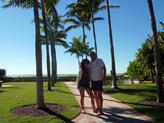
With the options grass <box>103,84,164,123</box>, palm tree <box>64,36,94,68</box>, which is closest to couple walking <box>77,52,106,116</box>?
grass <box>103,84,164,123</box>

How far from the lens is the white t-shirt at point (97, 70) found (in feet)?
15.5

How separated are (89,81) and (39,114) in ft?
6.56

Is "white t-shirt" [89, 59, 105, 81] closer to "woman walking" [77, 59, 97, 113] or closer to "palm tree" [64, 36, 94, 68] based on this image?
"woman walking" [77, 59, 97, 113]

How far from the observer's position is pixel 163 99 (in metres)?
6.16

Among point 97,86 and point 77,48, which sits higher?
point 77,48

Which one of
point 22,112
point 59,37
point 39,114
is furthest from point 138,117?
point 59,37

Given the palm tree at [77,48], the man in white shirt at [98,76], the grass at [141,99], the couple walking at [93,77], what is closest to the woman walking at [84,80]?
the couple walking at [93,77]

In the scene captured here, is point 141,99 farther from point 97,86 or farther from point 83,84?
point 83,84

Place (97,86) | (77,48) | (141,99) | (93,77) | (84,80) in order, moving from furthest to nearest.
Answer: (77,48) < (141,99) < (84,80) < (93,77) < (97,86)

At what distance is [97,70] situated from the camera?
15.5 ft

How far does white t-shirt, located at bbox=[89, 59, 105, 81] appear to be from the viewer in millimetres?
4730

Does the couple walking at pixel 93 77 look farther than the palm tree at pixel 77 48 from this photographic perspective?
No

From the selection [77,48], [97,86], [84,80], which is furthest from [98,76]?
[77,48]

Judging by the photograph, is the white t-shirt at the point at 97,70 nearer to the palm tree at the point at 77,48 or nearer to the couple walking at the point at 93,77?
the couple walking at the point at 93,77
